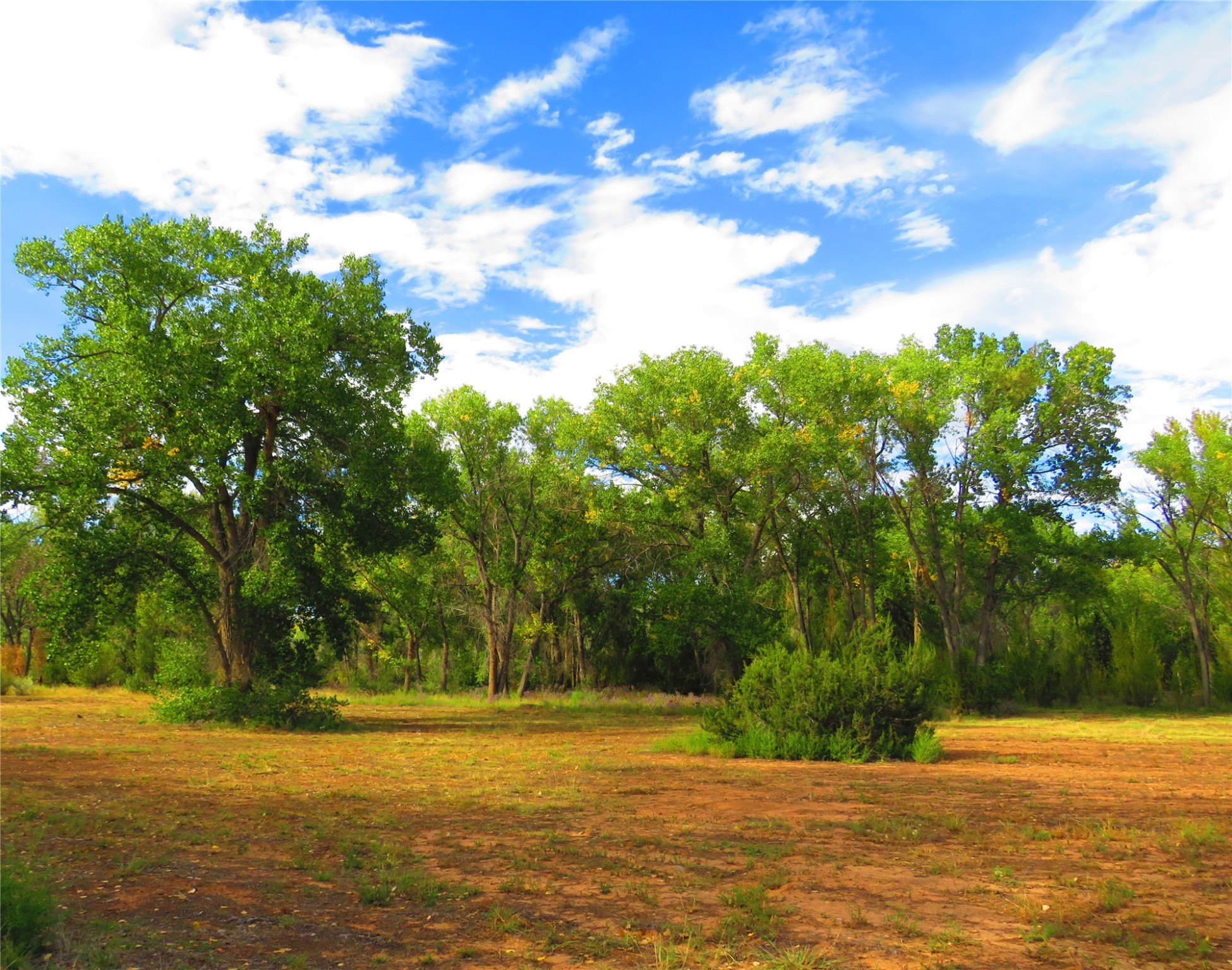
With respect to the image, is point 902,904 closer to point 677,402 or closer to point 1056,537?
point 677,402

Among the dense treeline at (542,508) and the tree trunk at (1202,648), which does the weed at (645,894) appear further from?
the tree trunk at (1202,648)

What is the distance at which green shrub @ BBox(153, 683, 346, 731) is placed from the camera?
18.9 meters

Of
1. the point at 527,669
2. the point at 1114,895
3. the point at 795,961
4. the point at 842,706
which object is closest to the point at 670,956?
the point at 795,961

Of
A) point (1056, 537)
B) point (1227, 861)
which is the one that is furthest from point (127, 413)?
point (1056, 537)

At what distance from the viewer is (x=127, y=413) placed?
1738cm

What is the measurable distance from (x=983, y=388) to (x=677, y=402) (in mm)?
11654

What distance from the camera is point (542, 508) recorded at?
110 feet

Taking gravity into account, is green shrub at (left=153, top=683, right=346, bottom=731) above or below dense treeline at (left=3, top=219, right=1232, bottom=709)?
below

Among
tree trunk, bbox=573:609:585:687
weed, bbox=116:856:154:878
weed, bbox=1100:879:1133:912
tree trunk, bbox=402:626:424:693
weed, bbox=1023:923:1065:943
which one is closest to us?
weed, bbox=1023:923:1065:943

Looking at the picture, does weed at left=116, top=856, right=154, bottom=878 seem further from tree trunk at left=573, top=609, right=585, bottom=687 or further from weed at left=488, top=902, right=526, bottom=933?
tree trunk at left=573, top=609, right=585, bottom=687

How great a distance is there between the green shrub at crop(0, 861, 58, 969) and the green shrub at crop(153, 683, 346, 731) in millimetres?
15035

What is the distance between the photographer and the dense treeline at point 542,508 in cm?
1795

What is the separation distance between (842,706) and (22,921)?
12.1m

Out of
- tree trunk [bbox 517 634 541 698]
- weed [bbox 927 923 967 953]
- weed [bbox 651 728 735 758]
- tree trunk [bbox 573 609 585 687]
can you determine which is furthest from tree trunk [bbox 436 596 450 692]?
weed [bbox 927 923 967 953]
